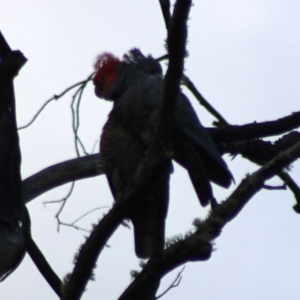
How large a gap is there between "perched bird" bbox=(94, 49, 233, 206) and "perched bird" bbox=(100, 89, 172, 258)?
0.20 ft

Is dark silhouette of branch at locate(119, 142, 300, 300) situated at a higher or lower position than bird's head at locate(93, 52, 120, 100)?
lower

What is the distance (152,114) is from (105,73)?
1062 millimetres

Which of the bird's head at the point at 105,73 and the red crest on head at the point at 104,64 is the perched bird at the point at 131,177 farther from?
the red crest on head at the point at 104,64

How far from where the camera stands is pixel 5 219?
113 inches

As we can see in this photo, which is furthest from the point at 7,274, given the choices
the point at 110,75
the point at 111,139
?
the point at 110,75

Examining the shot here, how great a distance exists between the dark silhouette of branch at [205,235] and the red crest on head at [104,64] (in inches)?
62.9

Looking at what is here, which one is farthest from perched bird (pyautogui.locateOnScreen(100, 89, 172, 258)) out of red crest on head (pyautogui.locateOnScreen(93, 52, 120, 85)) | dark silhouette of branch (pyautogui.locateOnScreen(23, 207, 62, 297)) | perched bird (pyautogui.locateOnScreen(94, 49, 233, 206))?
dark silhouette of branch (pyautogui.locateOnScreen(23, 207, 62, 297))

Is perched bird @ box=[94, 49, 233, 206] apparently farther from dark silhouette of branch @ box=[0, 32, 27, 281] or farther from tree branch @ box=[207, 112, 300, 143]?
dark silhouette of branch @ box=[0, 32, 27, 281]

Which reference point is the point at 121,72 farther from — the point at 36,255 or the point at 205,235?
the point at 205,235

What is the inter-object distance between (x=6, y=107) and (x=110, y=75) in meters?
0.87

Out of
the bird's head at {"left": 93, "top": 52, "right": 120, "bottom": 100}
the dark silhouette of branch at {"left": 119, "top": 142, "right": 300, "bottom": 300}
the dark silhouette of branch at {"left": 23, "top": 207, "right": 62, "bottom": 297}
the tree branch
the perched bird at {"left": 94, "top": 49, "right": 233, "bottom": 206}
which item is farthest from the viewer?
the bird's head at {"left": 93, "top": 52, "right": 120, "bottom": 100}

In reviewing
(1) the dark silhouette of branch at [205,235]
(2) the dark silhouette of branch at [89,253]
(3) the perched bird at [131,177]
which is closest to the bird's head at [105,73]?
(3) the perched bird at [131,177]

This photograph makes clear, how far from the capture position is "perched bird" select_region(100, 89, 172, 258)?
11.1 feet

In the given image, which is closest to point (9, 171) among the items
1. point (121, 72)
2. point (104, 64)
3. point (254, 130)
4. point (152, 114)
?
point (152, 114)
